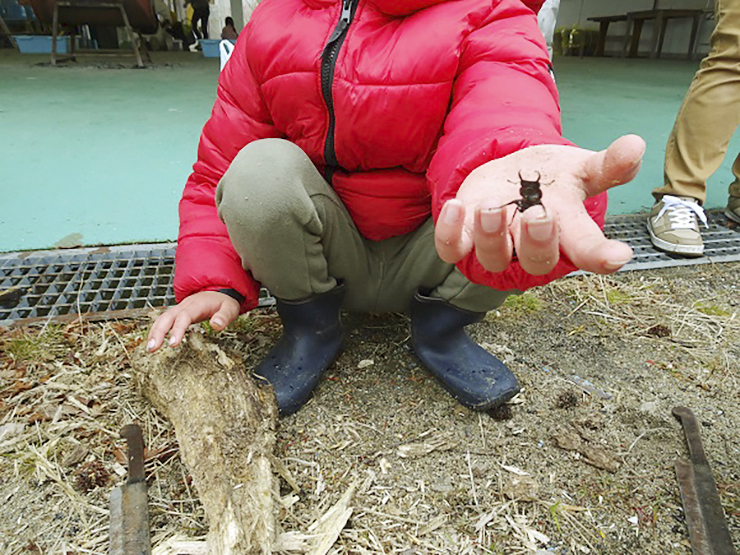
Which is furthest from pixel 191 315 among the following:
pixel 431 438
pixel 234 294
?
pixel 431 438

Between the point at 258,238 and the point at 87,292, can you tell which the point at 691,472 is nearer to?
the point at 258,238

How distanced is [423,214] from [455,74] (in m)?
0.30

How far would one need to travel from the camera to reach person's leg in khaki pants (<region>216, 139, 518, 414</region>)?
3.40 feet

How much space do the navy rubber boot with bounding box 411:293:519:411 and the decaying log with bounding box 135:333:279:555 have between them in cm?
38

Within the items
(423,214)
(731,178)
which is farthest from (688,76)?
(423,214)

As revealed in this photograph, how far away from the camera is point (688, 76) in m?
5.77

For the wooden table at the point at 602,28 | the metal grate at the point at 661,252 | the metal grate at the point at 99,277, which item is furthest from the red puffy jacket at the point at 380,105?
the wooden table at the point at 602,28

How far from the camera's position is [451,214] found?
57 cm

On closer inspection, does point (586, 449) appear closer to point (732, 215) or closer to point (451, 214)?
point (451, 214)

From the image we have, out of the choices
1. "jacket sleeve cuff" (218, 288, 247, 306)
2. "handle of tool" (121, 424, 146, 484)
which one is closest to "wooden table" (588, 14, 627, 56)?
"jacket sleeve cuff" (218, 288, 247, 306)

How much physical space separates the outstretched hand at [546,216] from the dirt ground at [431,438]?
0.54m

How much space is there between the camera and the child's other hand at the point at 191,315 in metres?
1.01

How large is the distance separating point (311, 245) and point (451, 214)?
57 centimetres

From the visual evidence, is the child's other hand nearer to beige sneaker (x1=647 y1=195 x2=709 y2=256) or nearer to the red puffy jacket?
the red puffy jacket
